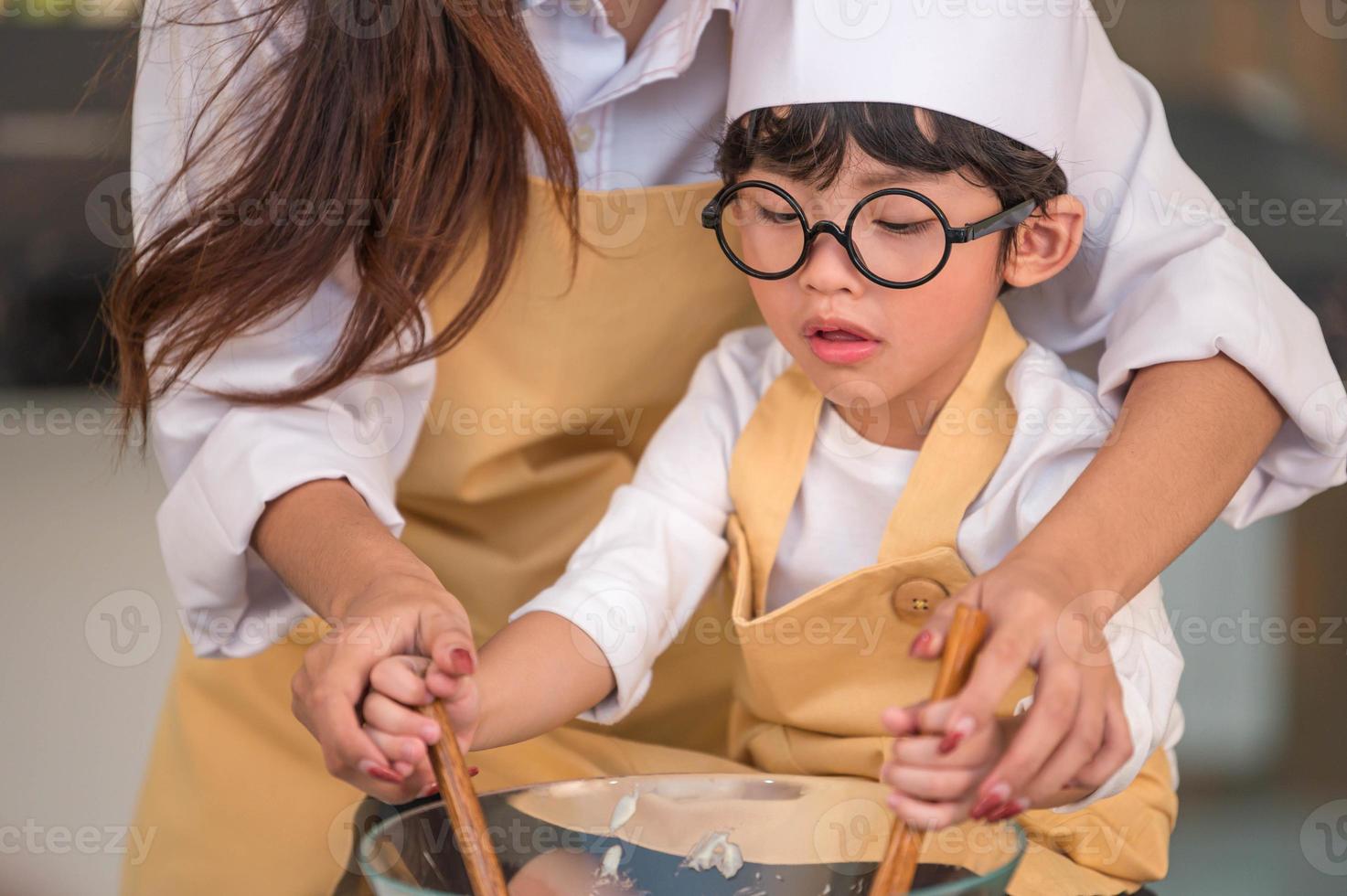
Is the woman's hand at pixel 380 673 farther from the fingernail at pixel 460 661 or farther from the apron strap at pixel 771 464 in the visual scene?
the apron strap at pixel 771 464

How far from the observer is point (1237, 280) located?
804 millimetres

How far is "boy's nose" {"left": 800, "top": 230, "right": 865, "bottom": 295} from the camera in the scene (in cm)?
75

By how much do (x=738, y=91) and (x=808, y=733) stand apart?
1.25 ft

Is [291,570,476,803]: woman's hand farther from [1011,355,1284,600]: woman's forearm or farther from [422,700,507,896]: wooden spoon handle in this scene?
[1011,355,1284,600]: woman's forearm

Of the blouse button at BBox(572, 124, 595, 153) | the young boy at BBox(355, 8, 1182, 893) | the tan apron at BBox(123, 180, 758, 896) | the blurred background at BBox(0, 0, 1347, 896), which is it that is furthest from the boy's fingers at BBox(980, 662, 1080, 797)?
the blurred background at BBox(0, 0, 1347, 896)

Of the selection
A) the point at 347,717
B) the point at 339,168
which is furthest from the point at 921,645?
the point at 339,168

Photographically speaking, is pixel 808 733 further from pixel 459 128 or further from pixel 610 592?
pixel 459 128

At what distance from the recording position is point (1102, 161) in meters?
0.87

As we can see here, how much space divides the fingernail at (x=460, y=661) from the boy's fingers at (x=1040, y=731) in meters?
0.22

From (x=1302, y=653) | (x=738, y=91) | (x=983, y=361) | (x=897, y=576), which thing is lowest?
(x=1302, y=653)

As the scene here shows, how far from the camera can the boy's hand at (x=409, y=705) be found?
598 mm

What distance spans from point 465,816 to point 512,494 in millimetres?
429

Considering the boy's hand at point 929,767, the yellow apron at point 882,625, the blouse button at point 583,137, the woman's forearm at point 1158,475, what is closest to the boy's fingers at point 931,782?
the boy's hand at point 929,767

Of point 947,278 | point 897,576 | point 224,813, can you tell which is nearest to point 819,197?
point 947,278
